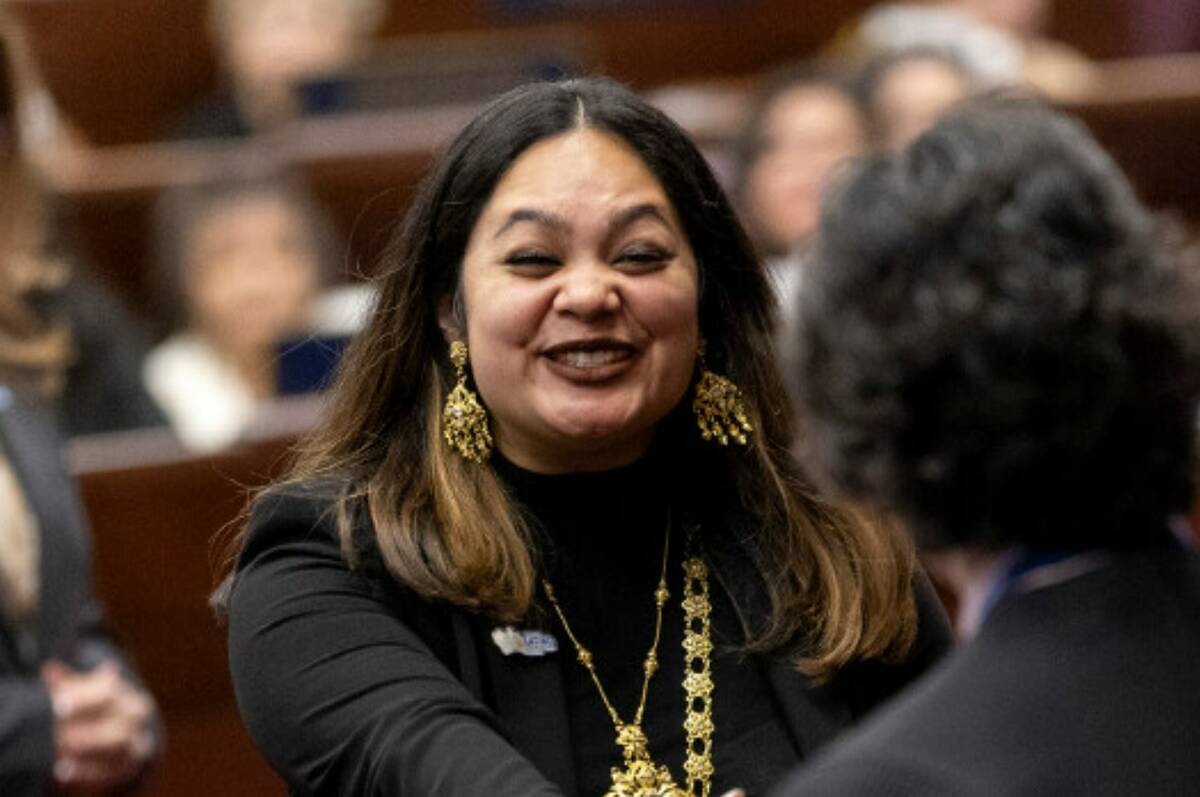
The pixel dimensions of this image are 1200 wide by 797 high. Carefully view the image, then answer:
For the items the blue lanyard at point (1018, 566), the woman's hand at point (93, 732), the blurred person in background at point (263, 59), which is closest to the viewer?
the blue lanyard at point (1018, 566)

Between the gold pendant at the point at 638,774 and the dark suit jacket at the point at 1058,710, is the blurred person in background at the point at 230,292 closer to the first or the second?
the gold pendant at the point at 638,774

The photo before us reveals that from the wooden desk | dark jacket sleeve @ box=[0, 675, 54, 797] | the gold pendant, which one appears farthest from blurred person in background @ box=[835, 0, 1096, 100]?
the gold pendant

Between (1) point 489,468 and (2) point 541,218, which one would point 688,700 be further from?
(2) point 541,218

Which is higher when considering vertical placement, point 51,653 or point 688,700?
point 688,700

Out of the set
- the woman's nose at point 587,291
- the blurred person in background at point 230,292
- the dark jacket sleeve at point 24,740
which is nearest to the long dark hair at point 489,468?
the woman's nose at point 587,291

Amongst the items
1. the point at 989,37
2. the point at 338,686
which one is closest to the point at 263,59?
the point at 989,37

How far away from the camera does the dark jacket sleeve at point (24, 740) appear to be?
2.69m

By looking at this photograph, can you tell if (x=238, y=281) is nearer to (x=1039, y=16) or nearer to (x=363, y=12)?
(x=363, y=12)

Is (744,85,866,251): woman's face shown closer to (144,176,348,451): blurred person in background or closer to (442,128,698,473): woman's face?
(144,176,348,451): blurred person in background

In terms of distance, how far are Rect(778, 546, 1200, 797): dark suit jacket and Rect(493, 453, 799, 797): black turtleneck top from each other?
69 cm

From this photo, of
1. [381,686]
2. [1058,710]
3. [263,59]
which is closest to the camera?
[1058,710]

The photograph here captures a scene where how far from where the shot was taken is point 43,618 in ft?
9.33

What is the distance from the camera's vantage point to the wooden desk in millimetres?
3766

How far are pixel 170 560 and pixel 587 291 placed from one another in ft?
6.13
